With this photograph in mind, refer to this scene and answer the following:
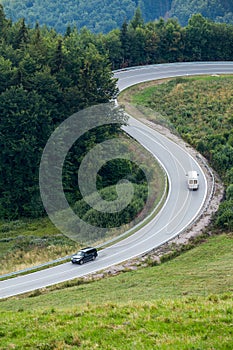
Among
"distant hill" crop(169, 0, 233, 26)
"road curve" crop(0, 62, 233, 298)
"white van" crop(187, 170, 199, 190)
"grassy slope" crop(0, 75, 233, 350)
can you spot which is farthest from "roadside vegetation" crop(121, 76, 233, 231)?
"distant hill" crop(169, 0, 233, 26)

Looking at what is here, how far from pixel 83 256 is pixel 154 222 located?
9180mm

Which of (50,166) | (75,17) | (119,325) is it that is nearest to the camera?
(119,325)

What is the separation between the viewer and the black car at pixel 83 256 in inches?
1642

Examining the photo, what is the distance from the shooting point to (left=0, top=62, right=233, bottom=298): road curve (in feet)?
129

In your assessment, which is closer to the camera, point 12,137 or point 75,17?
point 12,137

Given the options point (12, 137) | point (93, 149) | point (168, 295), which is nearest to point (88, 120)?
point (93, 149)

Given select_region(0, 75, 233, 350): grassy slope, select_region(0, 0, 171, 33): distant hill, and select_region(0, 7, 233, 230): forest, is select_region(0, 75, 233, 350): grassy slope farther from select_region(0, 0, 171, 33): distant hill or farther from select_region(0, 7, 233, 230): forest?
select_region(0, 0, 171, 33): distant hill

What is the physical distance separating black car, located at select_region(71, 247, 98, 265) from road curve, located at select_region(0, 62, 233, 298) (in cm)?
45

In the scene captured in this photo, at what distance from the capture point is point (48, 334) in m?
20.6

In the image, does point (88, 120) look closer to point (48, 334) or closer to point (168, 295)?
point (168, 295)

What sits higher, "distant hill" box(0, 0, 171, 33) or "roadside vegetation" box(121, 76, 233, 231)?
"distant hill" box(0, 0, 171, 33)

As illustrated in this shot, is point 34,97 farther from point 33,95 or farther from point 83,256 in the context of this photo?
point 83,256

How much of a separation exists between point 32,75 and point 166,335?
164 ft

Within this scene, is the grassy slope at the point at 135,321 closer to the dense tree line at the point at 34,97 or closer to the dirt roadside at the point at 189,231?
the dirt roadside at the point at 189,231
